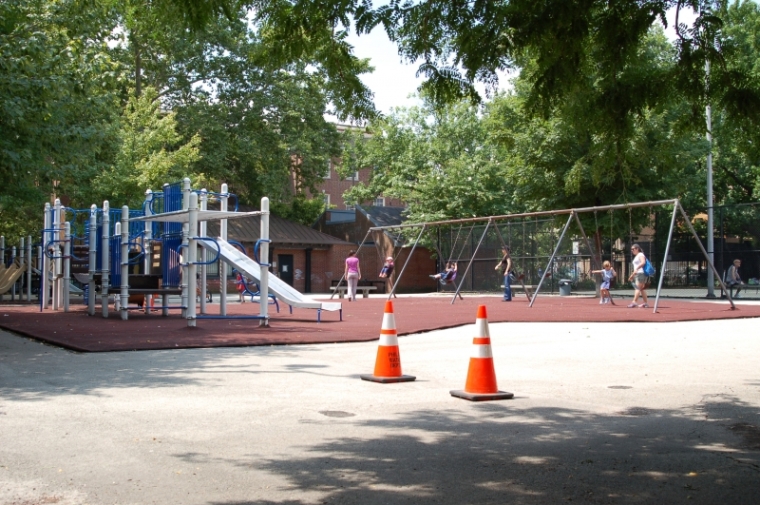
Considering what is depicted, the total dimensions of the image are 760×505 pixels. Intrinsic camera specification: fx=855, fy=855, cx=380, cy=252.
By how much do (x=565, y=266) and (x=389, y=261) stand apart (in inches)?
294

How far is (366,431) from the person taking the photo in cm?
679

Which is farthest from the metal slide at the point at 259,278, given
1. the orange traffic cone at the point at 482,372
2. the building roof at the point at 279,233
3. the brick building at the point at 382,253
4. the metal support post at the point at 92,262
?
the brick building at the point at 382,253

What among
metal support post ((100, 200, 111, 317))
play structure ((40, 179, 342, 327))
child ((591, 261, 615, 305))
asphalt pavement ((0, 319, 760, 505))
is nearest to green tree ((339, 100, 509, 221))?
child ((591, 261, 615, 305))

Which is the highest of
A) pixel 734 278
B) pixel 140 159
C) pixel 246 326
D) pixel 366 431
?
pixel 140 159

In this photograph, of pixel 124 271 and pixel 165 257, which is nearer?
pixel 124 271

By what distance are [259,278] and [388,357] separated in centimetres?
909

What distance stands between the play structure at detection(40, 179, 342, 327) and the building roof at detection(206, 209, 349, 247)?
2404cm

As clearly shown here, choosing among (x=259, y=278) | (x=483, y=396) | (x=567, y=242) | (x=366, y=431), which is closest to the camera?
(x=366, y=431)

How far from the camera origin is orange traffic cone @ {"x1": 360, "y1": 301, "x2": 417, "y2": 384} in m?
9.30

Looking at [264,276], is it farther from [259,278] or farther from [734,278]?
[734,278]

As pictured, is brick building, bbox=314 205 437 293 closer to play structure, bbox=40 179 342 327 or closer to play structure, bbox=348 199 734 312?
play structure, bbox=348 199 734 312

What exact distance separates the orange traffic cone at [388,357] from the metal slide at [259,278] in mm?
8663

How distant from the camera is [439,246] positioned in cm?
3875

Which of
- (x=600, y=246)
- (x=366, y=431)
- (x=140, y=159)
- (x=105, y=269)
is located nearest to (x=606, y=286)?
(x=600, y=246)
